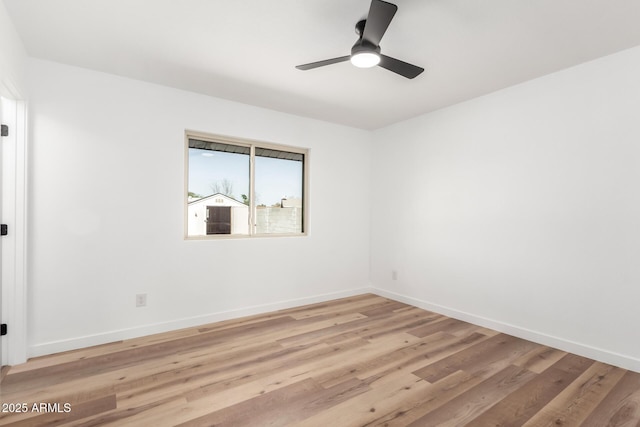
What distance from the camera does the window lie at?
3.58 meters

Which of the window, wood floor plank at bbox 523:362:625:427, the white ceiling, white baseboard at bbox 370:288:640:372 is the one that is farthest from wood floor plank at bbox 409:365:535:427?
the window

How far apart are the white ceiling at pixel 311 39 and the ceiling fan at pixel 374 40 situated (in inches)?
7.8

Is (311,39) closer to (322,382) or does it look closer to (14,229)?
(322,382)

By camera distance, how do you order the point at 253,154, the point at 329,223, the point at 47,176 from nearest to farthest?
the point at 47,176 → the point at 253,154 → the point at 329,223

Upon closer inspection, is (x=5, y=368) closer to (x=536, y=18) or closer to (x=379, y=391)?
(x=379, y=391)

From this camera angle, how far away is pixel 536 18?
213 centimetres

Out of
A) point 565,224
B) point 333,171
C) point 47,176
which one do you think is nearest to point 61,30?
point 47,176

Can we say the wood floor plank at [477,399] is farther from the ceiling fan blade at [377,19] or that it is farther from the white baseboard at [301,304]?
the ceiling fan blade at [377,19]

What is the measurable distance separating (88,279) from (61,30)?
2.02m

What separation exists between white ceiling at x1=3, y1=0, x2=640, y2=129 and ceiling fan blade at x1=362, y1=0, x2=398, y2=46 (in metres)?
0.20

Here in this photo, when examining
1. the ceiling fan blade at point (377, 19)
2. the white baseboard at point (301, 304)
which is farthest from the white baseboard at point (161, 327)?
the ceiling fan blade at point (377, 19)

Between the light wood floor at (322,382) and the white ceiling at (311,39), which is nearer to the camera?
the light wood floor at (322,382)

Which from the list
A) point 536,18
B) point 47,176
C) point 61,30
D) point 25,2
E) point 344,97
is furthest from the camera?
point 344,97

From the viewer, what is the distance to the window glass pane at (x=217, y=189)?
3.56 m
